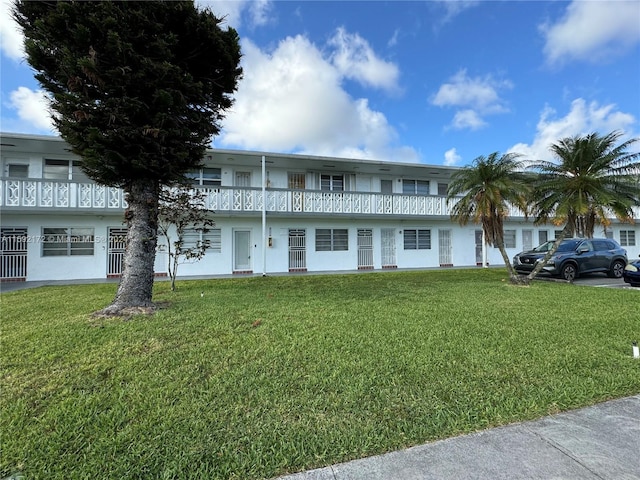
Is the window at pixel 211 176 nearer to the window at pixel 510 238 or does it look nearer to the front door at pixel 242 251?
the front door at pixel 242 251

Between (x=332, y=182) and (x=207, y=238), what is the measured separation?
7.16 meters

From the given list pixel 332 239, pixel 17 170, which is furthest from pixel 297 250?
pixel 17 170

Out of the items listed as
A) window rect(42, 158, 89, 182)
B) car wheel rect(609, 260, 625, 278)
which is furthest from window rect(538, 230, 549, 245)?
window rect(42, 158, 89, 182)

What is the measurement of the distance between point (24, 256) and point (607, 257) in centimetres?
2388

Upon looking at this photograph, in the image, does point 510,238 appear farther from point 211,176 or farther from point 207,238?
point 211,176

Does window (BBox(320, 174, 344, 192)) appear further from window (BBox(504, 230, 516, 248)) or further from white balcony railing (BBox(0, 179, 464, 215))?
window (BBox(504, 230, 516, 248))

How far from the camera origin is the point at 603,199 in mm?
9648

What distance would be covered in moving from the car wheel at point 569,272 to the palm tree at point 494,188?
2.89 metres

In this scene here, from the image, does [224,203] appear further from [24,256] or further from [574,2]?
[574,2]

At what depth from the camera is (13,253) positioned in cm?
1313

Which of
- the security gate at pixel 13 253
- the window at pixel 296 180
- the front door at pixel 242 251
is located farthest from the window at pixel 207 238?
the security gate at pixel 13 253

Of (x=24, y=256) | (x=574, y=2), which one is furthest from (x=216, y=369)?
(x=24, y=256)

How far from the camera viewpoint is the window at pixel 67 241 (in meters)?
13.6

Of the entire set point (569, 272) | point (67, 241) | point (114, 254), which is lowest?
point (569, 272)
